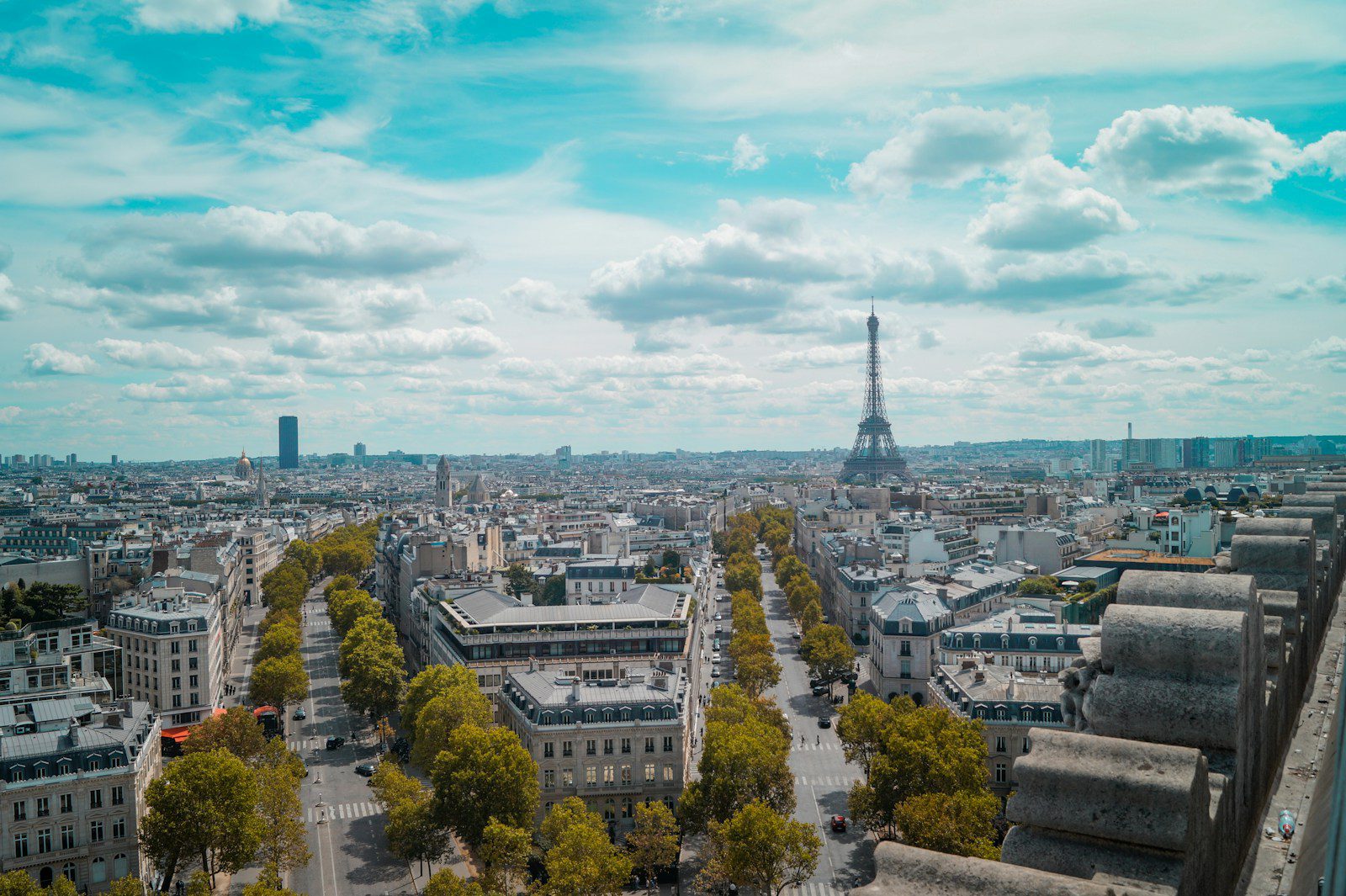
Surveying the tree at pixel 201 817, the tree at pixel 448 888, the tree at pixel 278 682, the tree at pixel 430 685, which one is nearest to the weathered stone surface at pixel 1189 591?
the tree at pixel 448 888

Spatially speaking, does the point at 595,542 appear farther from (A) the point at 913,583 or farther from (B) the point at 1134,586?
(B) the point at 1134,586

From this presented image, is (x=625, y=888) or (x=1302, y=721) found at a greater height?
(x=1302, y=721)

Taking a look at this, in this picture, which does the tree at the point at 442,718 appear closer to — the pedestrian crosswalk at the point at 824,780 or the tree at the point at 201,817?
the tree at the point at 201,817

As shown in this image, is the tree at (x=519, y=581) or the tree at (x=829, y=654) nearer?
the tree at (x=829, y=654)

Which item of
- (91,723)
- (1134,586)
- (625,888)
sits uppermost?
(1134,586)

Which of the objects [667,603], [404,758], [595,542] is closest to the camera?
[404,758]

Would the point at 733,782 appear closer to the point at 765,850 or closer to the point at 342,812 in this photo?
the point at 765,850

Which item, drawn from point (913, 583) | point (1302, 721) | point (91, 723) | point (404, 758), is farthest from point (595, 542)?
point (1302, 721)
